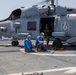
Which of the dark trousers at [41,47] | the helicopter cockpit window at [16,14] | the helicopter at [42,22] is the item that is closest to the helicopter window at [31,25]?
the helicopter at [42,22]

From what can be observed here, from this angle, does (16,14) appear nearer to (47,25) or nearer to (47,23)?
(47,23)

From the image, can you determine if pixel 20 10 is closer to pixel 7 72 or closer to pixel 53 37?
pixel 53 37

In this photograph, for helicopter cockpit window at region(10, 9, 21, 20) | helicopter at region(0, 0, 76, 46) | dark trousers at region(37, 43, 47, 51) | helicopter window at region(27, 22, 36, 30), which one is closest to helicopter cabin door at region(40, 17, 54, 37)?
helicopter at region(0, 0, 76, 46)

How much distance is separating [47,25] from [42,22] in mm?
507

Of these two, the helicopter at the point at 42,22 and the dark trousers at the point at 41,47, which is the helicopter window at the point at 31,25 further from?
the dark trousers at the point at 41,47

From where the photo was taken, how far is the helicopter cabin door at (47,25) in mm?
18217

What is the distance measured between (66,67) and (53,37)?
8.17 m

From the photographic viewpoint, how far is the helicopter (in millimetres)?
17562

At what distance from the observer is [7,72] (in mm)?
9109

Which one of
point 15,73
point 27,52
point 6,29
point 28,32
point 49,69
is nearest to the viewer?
point 15,73

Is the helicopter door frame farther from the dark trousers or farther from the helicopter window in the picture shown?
the dark trousers

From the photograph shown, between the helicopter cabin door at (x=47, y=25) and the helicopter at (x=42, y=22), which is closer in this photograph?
the helicopter at (x=42, y=22)

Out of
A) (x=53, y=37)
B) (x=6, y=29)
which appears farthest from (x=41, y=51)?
(x=6, y=29)

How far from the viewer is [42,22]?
19125 mm
